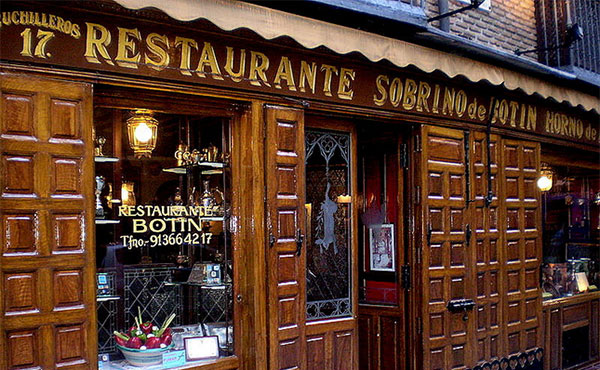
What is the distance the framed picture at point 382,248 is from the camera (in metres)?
8.03

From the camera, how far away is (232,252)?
20.5 feet

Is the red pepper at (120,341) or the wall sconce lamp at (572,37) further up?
the wall sconce lamp at (572,37)

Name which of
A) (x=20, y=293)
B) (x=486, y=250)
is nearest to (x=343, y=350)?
(x=486, y=250)

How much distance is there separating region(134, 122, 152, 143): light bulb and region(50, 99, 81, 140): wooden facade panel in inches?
33.7

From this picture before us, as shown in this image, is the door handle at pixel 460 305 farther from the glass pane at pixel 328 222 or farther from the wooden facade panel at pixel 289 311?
the wooden facade panel at pixel 289 311

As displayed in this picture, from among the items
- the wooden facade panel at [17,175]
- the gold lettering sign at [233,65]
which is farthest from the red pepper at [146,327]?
the gold lettering sign at [233,65]

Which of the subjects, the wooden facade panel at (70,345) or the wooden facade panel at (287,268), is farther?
the wooden facade panel at (287,268)

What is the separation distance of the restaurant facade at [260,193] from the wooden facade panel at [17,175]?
13 millimetres

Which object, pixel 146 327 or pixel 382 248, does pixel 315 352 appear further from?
pixel 382 248

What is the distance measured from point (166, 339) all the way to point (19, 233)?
1.74 meters

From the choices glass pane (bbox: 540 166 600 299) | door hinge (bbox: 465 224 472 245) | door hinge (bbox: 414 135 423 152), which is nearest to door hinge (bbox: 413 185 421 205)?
door hinge (bbox: 414 135 423 152)

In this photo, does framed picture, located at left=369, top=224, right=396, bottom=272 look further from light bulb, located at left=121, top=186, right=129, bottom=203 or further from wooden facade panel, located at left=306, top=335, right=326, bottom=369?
light bulb, located at left=121, top=186, right=129, bottom=203

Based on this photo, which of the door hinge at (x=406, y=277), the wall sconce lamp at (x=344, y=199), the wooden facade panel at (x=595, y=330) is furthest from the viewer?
the wooden facade panel at (x=595, y=330)

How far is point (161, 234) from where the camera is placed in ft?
19.8
